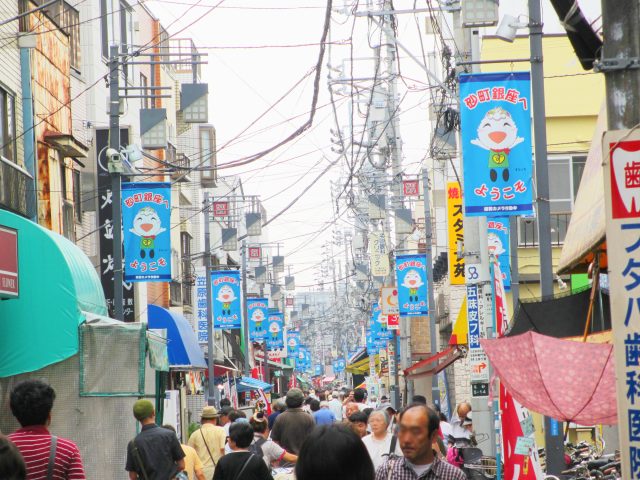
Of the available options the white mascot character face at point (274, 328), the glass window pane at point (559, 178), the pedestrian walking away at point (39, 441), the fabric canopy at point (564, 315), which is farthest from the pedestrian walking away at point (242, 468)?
the white mascot character face at point (274, 328)

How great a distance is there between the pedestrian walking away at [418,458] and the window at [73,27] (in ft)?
60.2

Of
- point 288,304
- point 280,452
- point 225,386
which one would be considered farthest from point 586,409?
point 288,304

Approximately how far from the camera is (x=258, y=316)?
60875mm

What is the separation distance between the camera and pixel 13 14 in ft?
66.6

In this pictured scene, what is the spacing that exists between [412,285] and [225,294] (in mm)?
9968

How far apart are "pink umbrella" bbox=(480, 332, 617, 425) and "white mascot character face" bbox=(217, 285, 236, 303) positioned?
34.7m

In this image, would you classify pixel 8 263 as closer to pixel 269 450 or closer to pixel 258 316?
pixel 269 450

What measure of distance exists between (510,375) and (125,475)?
7604 millimetres

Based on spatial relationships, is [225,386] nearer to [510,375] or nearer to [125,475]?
[125,475]

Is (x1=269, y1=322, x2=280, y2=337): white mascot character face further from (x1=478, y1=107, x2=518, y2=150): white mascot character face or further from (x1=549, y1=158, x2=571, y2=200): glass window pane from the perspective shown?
(x1=478, y1=107, x2=518, y2=150): white mascot character face

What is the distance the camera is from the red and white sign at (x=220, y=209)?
46.1m

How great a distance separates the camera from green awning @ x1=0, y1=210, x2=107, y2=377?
14.6m

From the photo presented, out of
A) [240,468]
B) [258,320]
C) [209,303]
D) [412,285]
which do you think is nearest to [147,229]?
[240,468]

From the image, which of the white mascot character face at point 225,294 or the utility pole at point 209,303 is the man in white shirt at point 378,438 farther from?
the white mascot character face at point 225,294
